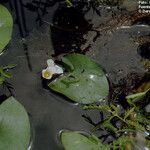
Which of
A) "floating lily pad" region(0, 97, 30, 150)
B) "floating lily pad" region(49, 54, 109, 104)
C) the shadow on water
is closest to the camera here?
"floating lily pad" region(0, 97, 30, 150)

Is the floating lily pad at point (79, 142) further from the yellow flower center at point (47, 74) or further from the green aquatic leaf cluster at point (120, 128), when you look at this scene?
the yellow flower center at point (47, 74)

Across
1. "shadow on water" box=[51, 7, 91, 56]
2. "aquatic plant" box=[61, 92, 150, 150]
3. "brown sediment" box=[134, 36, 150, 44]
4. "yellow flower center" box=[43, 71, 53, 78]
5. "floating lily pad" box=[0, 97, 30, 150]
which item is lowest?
"aquatic plant" box=[61, 92, 150, 150]

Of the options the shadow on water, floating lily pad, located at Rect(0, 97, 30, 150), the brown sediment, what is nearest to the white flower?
the shadow on water

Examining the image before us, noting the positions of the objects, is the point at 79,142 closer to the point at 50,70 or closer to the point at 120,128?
the point at 120,128

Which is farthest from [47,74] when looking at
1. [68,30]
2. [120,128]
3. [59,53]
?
[120,128]

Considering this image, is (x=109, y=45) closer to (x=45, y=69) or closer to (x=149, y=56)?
(x=149, y=56)

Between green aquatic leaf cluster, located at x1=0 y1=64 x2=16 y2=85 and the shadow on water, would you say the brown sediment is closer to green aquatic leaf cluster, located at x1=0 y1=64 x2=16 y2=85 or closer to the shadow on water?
the shadow on water

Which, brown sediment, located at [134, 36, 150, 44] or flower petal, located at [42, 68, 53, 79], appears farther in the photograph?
brown sediment, located at [134, 36, 150, 44]
